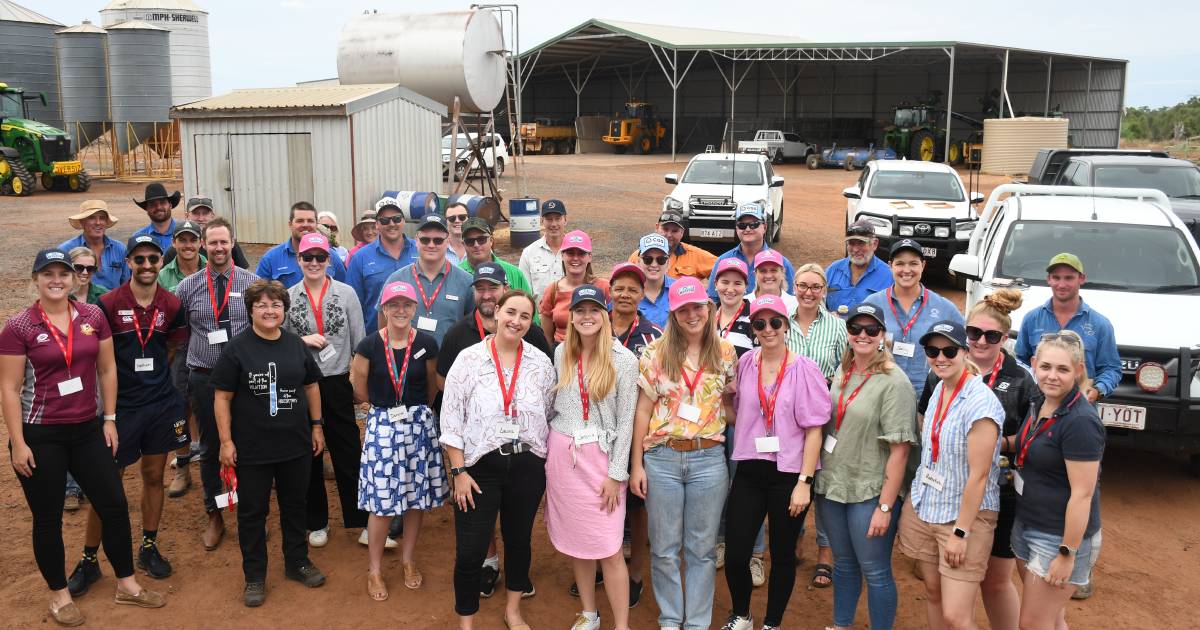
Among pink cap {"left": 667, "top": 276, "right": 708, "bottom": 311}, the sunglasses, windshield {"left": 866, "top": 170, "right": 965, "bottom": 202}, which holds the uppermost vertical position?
windshield {"left": 866, "top": 170, "right": 965, "bottom": 202}

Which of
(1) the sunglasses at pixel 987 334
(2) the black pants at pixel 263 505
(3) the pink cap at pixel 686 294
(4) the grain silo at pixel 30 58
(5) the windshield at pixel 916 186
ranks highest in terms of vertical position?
(4) the grain silo at pixel 30 58

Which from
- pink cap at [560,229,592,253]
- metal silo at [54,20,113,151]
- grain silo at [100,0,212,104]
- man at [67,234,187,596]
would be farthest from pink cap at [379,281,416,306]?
grain silo at [100,0,212,104]

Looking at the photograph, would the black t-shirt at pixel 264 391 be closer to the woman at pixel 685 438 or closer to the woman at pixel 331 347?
the woman at pixel 331 347

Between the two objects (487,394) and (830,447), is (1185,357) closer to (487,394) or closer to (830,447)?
(830,447)

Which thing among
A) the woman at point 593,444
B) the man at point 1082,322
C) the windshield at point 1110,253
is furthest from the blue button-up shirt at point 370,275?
the windshield at point 1110,253

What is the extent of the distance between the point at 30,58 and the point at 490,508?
37.3 metres

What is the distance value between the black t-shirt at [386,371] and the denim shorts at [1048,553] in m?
3.17

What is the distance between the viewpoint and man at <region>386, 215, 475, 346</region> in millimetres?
5719

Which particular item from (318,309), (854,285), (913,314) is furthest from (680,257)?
(318,309)

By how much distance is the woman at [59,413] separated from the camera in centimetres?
457

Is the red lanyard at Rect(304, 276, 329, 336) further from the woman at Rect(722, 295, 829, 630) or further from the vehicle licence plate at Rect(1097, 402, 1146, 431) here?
the vehicle licence plate at Rect(1097, 402, 1146, 431)

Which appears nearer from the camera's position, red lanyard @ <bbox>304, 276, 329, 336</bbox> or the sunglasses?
the sunglasses

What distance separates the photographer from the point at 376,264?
6.68m

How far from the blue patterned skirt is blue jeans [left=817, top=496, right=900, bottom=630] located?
2.19 meters
